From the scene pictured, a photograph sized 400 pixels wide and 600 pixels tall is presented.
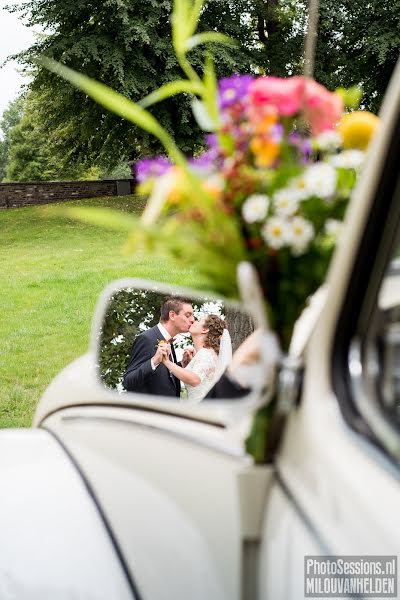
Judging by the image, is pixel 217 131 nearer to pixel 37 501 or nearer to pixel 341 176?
pixel 341 176

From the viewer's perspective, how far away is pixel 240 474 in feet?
3.93

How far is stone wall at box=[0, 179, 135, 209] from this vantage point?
3033 cm

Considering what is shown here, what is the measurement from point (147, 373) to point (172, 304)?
154 mm

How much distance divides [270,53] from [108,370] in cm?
2707

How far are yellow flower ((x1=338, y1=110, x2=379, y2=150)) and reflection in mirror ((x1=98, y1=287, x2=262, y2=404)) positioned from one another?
408 millimetres

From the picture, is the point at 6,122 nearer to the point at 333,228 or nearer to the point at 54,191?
the point at 54,191

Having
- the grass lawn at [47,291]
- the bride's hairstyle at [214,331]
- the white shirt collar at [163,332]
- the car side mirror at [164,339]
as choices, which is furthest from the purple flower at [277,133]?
the grass lawn at [47,291]

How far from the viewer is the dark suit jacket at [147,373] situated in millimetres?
1704

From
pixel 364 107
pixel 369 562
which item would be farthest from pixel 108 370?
pixel 364 107

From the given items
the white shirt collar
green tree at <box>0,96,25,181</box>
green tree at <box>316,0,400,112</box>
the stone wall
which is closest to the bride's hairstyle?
the white shirt collar

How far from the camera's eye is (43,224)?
80.6 feet

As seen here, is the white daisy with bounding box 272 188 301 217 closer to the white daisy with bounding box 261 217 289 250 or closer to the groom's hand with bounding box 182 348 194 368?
the white daisy with bounding box 261 217 289 250

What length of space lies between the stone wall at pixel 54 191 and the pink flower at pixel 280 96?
2938 cm

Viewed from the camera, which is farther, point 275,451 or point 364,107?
point 364,107
